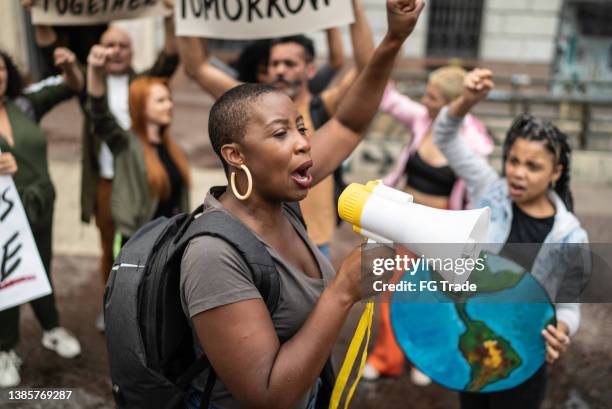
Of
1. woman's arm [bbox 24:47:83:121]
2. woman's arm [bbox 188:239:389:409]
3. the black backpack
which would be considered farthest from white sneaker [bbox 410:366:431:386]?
woman's arm [bbox 24:47:83:121]

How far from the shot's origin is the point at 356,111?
214 centimetres

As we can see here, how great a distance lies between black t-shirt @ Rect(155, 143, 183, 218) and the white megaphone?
8.07ft

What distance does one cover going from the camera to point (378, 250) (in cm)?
139

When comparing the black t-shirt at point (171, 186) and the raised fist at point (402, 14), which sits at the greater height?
the raised fist at point (402, 14)

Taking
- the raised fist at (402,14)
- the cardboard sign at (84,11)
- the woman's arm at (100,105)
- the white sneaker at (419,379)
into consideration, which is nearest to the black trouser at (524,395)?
the white sneaker at (419,379)

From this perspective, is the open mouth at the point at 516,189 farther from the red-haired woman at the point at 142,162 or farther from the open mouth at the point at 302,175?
the red-haired woman at the point at 142,162

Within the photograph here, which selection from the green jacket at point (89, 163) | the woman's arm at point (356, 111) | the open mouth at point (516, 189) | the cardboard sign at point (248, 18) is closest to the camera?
the woman's arm at point (356, 111)

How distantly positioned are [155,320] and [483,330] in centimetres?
116

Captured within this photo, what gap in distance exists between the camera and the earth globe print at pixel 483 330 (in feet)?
6.60

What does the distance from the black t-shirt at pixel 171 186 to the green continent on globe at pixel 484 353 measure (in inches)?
83.0

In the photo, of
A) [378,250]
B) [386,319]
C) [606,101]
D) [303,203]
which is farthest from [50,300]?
[606,101]

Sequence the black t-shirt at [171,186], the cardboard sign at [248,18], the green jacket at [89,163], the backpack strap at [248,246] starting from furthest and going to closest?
the green jacket at [89,163]
the black t-shirt at [171,186]
the cardboard sign at [248,18]
the backpack strap at [248,246]

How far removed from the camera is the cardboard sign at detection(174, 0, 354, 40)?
2.93 metres

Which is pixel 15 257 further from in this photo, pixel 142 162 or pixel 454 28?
pixel 454 28
